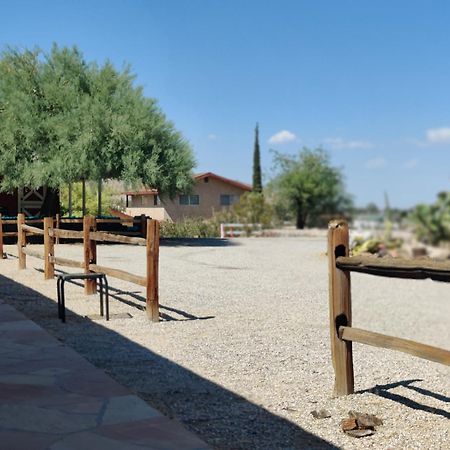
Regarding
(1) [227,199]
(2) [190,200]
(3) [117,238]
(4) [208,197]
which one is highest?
(4) [208,197]

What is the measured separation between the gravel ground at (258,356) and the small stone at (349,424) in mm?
61

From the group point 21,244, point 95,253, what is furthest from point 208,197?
point 95,253

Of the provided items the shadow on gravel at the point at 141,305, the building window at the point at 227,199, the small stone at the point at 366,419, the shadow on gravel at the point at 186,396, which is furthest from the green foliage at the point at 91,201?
the small stone at the point at 366,419

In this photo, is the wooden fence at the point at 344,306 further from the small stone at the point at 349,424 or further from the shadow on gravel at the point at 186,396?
the shadow on gravel at the point at 186,396

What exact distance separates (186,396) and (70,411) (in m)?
0.96

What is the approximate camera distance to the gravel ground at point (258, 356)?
13.4ft

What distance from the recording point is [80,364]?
5.40 meters

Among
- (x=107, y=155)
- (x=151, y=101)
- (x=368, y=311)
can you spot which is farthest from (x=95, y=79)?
(x=368, y=311)

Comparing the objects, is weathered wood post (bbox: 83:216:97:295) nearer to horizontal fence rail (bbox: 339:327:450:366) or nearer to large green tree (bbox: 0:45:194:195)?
horizontal fence rail (bbox: 339:327:450:366)

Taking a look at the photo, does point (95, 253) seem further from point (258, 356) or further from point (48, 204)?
point (48, 204)

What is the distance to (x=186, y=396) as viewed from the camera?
470cm

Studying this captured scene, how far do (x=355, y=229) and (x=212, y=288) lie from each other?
413 inches

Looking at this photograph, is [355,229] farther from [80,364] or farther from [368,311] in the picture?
[368,311]

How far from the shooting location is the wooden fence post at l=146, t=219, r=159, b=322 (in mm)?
7703
